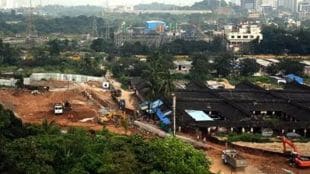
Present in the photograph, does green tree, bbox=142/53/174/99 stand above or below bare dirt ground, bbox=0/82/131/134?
above

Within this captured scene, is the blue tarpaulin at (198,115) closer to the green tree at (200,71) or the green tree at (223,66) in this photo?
the green tree at (200,71)

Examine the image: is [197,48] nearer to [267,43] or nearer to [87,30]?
[267,43]

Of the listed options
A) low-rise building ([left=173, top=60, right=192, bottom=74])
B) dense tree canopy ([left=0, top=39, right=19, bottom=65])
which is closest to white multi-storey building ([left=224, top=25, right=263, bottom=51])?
low-rise building ([left=173, top=60, right=192, bottom=74])

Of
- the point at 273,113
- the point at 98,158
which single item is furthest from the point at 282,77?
the point at 98,158

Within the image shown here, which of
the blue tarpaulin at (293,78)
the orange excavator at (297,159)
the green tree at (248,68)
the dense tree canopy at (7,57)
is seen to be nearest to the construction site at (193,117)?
the orange excavator at (297,159)

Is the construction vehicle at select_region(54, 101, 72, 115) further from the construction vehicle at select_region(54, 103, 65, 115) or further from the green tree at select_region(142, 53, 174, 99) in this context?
the green tree at select_region(142, 53, 174, 99)
